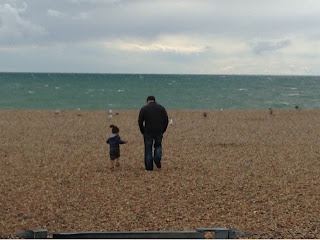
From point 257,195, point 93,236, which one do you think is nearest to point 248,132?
point 257,195

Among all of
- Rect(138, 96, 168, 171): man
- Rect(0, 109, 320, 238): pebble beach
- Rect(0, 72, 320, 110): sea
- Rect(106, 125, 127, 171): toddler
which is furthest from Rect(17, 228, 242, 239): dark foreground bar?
Rect(0, 72, 320, 110): sea

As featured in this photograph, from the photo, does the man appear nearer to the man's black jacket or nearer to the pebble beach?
the man's black jacket

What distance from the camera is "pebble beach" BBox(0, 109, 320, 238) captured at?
8.34 meters

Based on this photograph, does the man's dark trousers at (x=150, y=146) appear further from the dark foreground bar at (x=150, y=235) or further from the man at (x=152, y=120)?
the dark foreground bar at (x=150, y=235)

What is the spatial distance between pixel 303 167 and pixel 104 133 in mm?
11126

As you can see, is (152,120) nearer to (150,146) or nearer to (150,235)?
(150,146)

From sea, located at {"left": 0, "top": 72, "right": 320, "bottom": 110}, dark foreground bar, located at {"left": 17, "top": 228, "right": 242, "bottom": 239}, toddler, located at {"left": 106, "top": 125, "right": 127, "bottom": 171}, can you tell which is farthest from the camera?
sea, located at {"left": 0, "top": 72, "right": 320, "bottom": 110}

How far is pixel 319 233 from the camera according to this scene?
7500mm

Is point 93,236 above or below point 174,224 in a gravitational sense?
above

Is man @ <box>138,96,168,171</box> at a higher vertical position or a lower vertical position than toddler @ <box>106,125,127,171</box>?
higher

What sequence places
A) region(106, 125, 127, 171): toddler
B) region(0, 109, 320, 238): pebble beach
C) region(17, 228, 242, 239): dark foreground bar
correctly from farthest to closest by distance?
region(106, 125, 127, 171): toddler → region(0, 109, 320, 238): pebble beach → region(17, 228, 242, 239): dark foreground bar

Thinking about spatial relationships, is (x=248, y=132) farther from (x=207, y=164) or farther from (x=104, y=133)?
(x=207, y=164)

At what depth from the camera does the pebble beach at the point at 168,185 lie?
8.34 metres

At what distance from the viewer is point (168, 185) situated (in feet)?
36.2
